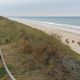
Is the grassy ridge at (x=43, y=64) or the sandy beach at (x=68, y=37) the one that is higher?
the grassy ridge at (x=43, y=64)

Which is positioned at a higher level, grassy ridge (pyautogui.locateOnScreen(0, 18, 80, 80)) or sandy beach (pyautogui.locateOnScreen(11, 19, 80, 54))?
grassy ridge (pyautogui.locateOnScreen(0, 18, 80, 80))

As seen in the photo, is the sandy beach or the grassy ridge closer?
the grassy ridge

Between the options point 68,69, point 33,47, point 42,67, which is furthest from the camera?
point 33,47

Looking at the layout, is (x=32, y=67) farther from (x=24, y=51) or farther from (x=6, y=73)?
(x=24, y=51)

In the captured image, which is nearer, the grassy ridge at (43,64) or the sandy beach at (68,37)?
the grassy ridge at (43,64)

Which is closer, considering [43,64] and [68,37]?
[43,64]

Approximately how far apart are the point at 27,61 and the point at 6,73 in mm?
1050

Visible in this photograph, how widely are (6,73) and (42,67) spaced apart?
98cm

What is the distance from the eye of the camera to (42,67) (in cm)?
942

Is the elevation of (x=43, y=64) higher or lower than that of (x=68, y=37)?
higher

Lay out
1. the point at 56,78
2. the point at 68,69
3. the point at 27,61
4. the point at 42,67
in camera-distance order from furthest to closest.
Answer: the point at 27,61, the point at 42,67, the point at 68,69, the point at 56,78

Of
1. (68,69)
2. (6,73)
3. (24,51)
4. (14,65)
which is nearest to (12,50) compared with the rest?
(24,51)

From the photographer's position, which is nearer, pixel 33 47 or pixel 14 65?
pixel 14 65

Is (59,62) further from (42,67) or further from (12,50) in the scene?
(12,50)
